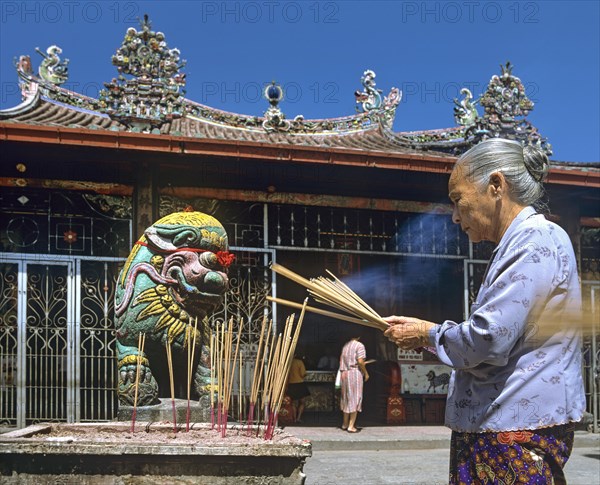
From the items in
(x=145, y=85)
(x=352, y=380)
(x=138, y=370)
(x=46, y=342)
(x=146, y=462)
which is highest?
(x=145, y=85)

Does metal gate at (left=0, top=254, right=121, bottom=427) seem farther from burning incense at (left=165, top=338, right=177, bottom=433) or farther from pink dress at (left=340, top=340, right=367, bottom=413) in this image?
burning incense at (left=165, top=338, right=177, bottom=433)

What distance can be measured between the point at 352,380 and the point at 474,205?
24.9 ft

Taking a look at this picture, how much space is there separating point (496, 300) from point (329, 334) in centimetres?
1185

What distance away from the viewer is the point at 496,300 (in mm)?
1829

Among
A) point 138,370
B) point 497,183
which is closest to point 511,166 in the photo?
point 497,183

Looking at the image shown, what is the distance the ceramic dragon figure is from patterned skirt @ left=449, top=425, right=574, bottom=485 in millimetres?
2942

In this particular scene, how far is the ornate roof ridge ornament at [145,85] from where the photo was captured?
28.8 feet

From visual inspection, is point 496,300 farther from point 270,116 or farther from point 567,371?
point 270,116

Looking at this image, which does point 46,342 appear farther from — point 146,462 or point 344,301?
point 344,301

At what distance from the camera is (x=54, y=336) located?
27.0 ft

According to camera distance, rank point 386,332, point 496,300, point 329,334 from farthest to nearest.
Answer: point 329,334 < point 386,332 < point 496,300

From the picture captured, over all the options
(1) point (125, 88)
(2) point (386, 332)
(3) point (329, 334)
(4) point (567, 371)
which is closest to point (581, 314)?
(4) point (567, 371)

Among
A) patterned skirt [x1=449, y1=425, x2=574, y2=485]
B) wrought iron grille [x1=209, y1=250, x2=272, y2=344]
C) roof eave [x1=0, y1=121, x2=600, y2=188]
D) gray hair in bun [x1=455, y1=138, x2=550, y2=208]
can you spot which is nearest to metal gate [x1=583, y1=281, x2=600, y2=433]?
roof eave [x1=0, y1=121, x2=600, y2=188]

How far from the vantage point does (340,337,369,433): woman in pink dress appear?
365 inches
